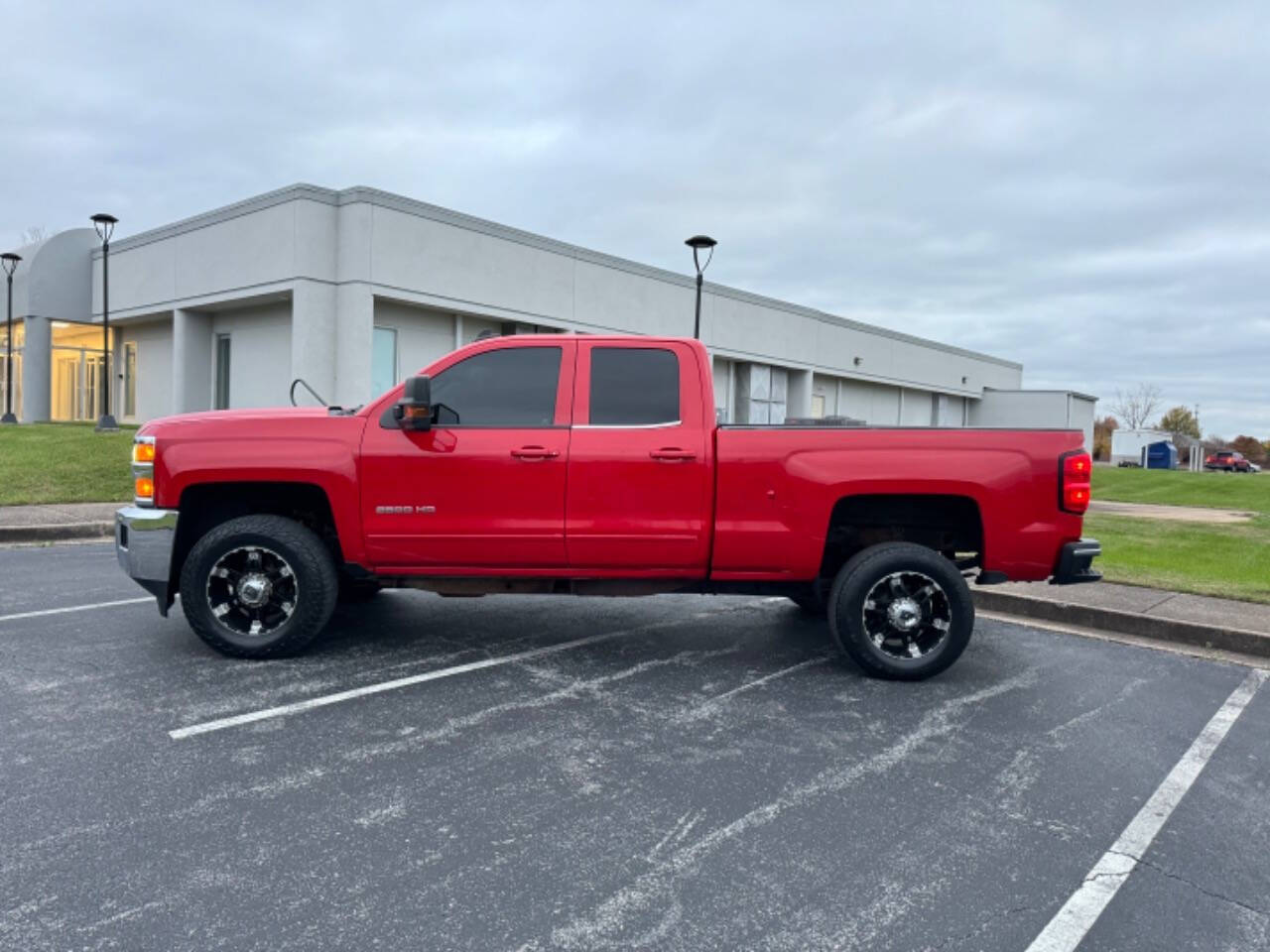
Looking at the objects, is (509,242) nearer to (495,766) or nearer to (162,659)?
(162,659)

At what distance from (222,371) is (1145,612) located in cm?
2310

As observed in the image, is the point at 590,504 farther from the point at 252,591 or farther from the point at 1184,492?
the point at 1184,492

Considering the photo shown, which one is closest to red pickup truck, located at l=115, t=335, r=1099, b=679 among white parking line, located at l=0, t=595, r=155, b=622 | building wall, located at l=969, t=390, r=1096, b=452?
white parking line, located at l=0, t=595, r=155, b=622

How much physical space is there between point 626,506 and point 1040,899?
3.01 meters

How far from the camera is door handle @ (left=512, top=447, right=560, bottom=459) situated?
17.3ft

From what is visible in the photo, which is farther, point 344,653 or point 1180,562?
point 1180,562

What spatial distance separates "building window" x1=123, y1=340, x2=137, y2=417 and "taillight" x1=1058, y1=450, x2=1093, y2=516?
28136 mm

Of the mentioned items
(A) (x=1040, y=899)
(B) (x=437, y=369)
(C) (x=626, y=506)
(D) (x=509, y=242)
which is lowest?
(A) (x=1040, y=899)

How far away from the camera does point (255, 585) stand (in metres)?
5.31

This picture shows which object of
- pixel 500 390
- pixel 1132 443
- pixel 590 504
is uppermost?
pixel 1132 443

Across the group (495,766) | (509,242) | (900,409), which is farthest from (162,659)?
(900,409)

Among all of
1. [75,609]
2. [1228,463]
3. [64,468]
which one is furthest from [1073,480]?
[1228,463]

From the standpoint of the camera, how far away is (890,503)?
550 cm

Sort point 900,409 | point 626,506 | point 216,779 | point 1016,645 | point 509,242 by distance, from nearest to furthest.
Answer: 1. point 216,779
2. point 626,506
3. point 1016,645
4. point 509,242
5. point 900,409
